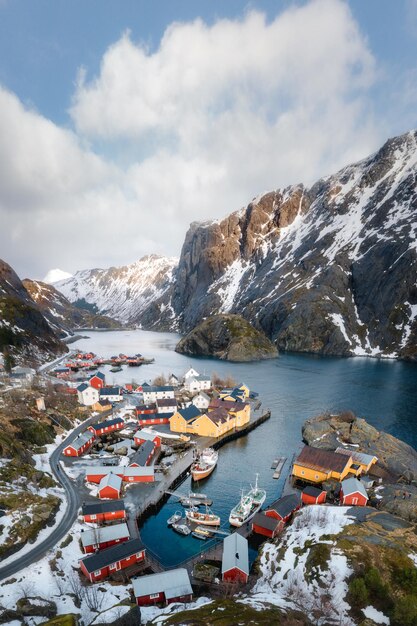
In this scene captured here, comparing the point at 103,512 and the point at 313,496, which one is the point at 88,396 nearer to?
the point at 103,512

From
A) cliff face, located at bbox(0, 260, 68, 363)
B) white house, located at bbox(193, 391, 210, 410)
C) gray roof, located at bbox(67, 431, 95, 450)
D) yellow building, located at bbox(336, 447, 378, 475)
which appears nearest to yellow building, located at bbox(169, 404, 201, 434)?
white house, located at bbox(193, 391, 210, 410)

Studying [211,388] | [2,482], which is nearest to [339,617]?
[2,482]

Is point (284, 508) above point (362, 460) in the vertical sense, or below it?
below

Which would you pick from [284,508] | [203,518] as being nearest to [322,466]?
[284,508]

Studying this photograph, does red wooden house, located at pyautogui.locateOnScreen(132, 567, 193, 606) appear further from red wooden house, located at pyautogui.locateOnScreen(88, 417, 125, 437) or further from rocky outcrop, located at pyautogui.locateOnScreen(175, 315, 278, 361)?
rocky outcrop, located at pyautogui.locateOnScreen(175, 315, 278, 361)

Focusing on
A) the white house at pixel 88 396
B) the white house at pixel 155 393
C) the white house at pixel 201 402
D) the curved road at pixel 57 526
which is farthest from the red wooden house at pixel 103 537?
the white house at pixel 155 393

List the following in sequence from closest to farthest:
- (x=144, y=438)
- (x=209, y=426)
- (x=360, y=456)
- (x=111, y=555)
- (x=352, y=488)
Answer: (x=111, y=555)
(x=352, y=488)
(x=360, y=456)
(x=144, y=438)
(x=209, y=426)
